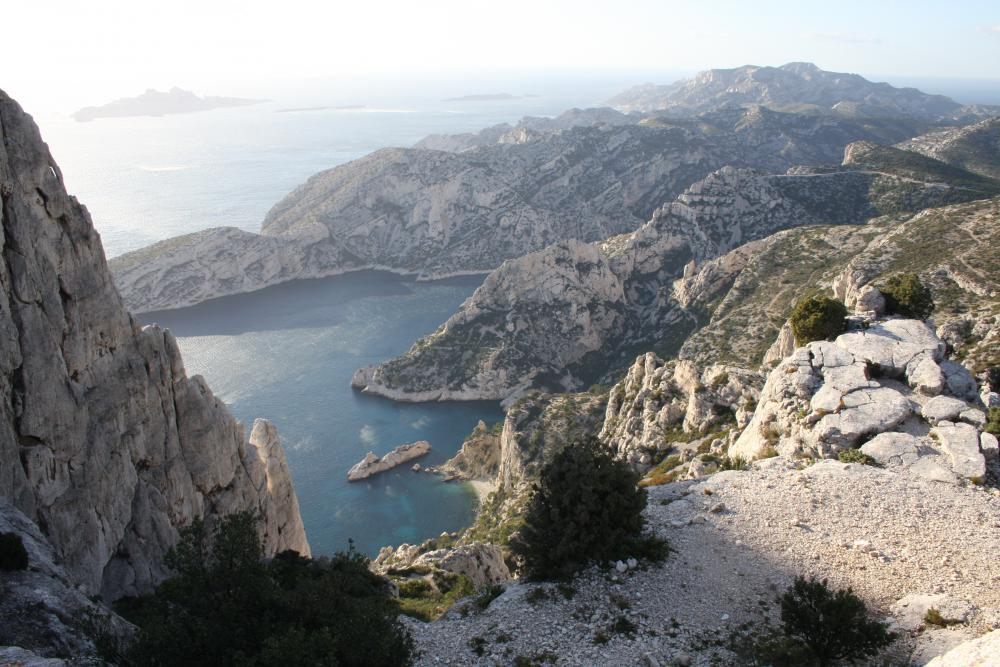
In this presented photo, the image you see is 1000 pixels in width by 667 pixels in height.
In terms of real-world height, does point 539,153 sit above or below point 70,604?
above

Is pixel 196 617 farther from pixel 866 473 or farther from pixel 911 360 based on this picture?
pixel 911 360

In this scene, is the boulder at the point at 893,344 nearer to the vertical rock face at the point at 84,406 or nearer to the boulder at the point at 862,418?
the boulder at the point at 862,418

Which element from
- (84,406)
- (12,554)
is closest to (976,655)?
(12,554)

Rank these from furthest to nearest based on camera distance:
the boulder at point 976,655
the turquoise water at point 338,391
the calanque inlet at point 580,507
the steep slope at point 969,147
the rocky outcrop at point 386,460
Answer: the steep slope at point 969,147 < the rocky outcrop at point 386,460 < the turquoise water at point 338,391 < the calanque inlet at point 580,507 < the boulder at point 976,655

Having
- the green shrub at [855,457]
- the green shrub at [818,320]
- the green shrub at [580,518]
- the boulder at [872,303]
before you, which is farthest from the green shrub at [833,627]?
the boulder at [872,303]

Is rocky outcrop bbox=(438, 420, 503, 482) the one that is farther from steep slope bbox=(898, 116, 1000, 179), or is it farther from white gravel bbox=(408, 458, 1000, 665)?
steep slope bbox=(898, 116, 1000, 179)

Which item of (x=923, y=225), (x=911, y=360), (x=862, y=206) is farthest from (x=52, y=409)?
(x=862, y=206)
